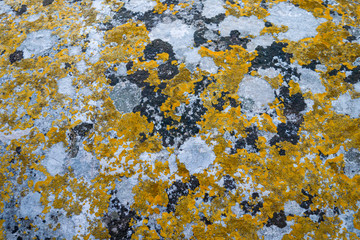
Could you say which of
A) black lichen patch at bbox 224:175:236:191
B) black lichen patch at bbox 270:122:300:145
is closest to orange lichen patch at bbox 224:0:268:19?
black lichen patch at bbox 270:122:300:145

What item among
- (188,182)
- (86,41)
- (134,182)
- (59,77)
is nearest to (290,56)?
(188,182)

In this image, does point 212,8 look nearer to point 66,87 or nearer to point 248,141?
point 248,141

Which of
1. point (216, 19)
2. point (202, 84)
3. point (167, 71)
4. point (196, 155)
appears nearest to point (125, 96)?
point (167, 71)

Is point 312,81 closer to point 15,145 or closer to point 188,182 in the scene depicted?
point 188,182

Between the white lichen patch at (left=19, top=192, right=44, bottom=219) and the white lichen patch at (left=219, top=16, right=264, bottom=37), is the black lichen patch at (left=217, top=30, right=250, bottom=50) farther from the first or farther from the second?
the white lichen patch at (left=19, top=192, right=44, bottom=219)

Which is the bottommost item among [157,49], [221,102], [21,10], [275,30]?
[221,102]

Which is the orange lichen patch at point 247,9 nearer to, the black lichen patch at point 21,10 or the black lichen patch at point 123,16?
the black lichen patch at point 123,16

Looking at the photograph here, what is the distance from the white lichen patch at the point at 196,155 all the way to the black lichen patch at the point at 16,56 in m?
1.78

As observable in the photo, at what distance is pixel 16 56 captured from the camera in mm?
2146

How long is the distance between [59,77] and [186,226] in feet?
5.34

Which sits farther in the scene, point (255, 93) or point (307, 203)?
point (255, 93)

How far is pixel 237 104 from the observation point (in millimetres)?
1788

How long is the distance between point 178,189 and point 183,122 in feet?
1.65

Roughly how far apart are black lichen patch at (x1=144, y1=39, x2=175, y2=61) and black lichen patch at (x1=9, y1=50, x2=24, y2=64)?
1.20 metres
